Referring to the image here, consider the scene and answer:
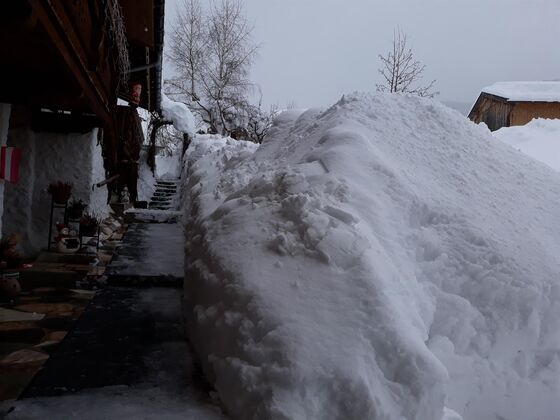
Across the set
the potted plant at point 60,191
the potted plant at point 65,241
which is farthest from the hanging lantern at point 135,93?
the potted plant at point 65,241

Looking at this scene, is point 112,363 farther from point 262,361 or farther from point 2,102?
point 2,102

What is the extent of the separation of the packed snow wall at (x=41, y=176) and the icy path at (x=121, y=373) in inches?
200

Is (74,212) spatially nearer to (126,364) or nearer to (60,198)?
(60,198)

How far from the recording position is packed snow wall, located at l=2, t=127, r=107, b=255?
7.27m

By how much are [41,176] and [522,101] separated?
17.3m

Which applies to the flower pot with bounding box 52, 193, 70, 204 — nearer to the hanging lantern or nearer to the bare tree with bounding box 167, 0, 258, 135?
the hanging lantern

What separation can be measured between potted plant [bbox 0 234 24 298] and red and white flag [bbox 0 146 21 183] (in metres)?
0.81

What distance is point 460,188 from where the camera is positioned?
2754 millimetres

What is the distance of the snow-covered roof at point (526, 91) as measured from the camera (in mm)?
18375

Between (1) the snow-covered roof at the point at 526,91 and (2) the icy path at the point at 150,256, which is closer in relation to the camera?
(2) the icy path at the point at 150,256

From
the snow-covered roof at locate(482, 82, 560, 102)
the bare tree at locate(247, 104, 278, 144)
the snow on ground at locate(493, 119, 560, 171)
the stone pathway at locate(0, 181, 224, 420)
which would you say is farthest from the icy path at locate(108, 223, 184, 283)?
the snow-covered roof at locate(482, 82, 560, 102)

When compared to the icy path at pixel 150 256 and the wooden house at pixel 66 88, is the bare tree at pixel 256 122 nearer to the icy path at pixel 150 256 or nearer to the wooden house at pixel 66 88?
the wooden house at pixel 66 88

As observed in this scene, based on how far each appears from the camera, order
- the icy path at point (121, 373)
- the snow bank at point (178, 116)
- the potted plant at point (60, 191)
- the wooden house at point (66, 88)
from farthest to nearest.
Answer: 1. the snow bank at point (178, 116)
2. the potted plant at point (60, 191)
3. the wooden house at point (66, 88)
4. the icy path at point (121, 373)

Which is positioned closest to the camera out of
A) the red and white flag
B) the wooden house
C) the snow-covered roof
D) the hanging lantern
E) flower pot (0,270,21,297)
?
the wooden house
